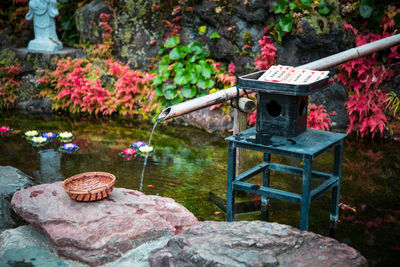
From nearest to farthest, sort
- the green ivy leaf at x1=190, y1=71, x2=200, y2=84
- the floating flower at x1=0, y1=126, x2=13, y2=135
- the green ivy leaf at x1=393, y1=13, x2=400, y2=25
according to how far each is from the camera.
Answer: the green ivy leaf at x1=393, y1=13, x2=400, y2=25 → the floating flower at x1=0, y1=126, x2=13, y2=135 → the green ivy leaf at x1=190, y1=71, x2=200, y2=84

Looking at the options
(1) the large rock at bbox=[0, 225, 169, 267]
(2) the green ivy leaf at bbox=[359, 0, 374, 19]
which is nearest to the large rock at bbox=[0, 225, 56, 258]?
(1) the large rock at bbox=[0, 225, 169, 267]

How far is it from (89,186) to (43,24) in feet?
23.4

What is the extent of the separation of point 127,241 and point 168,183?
6.23 ft

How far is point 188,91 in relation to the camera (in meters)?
8.19

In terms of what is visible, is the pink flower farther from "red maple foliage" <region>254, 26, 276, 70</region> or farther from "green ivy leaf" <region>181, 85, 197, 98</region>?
"red maple foliage" <region>254, 26, 276, 70</region>

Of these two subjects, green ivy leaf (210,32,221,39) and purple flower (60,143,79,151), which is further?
green ivy leaf (210,32,221,39)

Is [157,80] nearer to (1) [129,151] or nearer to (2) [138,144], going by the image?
(2) [138,144]

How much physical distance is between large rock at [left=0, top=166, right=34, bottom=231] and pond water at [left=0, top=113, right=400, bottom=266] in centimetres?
70

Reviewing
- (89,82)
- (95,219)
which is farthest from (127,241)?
(89,82)

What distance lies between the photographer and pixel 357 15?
24.6ft

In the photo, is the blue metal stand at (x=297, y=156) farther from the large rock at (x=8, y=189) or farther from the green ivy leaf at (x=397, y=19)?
the green ivy leaf at (x=397, y=19)

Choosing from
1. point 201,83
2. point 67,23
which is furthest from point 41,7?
point 201,83

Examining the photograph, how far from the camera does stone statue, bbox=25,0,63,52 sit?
→ 980cm

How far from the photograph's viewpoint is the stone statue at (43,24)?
9.80 meters
